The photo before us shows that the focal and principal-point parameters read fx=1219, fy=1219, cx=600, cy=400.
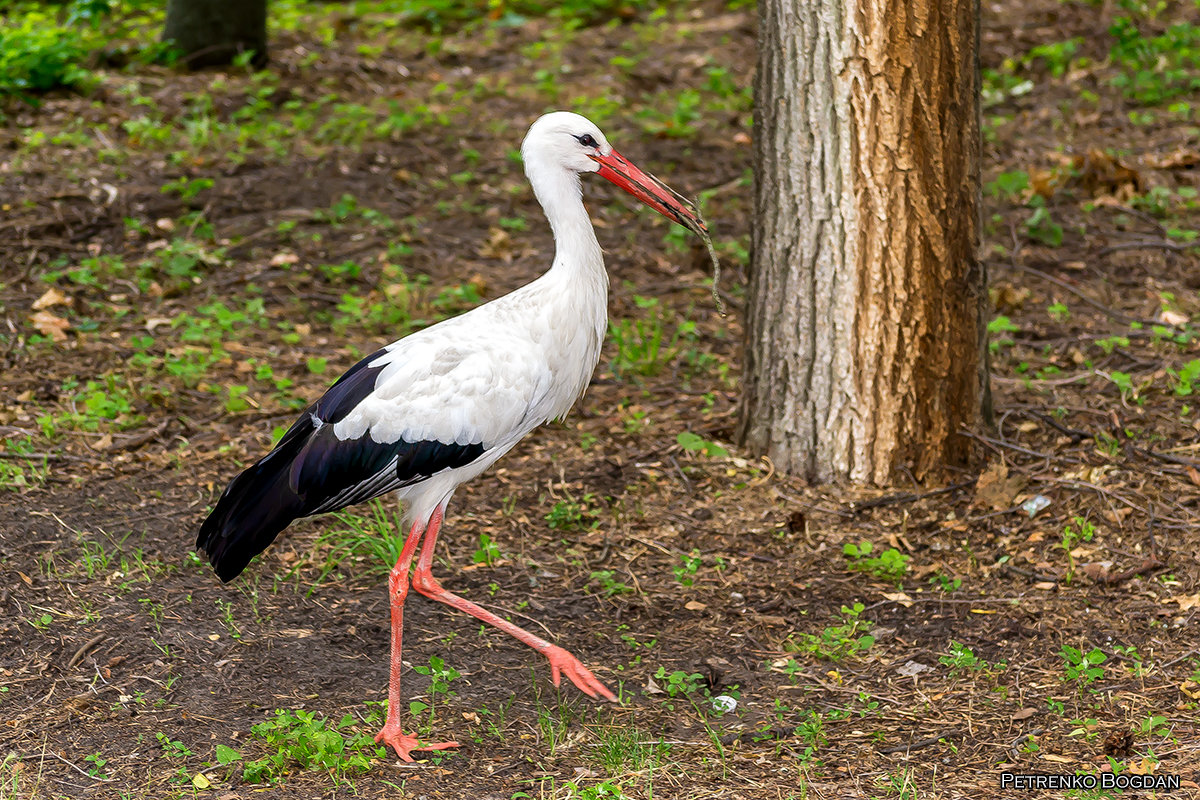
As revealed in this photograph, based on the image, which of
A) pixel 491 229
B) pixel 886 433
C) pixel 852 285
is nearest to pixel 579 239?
pixel 852 285

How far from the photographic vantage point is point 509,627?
4301 millimetres

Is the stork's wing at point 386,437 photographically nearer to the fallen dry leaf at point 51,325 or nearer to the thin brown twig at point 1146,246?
the fallen dry leaf at point 51,325

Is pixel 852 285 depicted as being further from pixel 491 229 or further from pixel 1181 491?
pixel 491 229

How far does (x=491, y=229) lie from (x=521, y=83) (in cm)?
267

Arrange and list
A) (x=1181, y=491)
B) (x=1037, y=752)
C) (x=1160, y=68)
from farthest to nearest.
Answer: (x=1160, y=68), (x=1181, y=491), (x=1037, y=752)

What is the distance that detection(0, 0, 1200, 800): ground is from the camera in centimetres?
381

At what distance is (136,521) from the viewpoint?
16.5 ft

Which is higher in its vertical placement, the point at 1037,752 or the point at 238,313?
the point at 238,313

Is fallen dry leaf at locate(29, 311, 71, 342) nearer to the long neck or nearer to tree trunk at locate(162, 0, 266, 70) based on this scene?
the long neck

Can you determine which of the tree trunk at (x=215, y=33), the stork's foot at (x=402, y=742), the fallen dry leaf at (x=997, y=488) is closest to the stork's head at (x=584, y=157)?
the fallen dry leaf at (x=997, y=488)

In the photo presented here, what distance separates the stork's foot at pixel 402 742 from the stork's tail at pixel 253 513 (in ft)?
2.42

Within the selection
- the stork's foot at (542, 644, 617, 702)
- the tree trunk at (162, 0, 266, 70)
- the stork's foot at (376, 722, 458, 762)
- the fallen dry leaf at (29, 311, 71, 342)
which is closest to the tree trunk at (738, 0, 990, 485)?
the stork's foot at (542, 644, 617, 702)

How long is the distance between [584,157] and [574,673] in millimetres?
1794

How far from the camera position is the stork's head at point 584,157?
4.27 m
